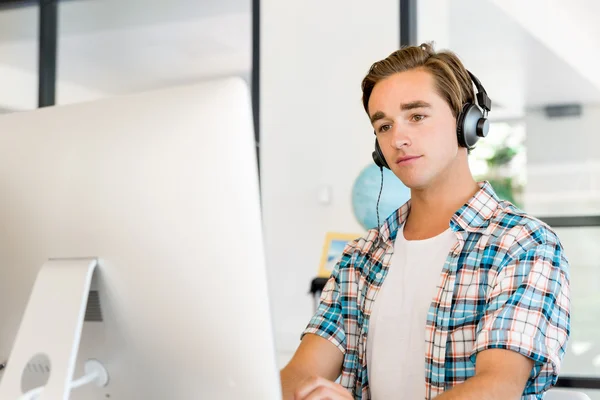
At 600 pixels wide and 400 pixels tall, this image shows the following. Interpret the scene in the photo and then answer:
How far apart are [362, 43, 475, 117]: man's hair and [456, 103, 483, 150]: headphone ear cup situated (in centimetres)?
1

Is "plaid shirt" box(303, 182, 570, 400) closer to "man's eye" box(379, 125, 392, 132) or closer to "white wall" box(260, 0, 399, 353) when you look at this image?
"man's eye" box(379, 125, 392, 132)

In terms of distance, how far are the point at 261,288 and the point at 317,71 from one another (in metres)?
3.43

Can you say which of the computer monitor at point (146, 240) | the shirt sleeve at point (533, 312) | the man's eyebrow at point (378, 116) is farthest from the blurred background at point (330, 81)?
the computer monitor at point (146, 240)

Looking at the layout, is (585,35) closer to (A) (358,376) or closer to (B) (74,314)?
(A) (358,376)

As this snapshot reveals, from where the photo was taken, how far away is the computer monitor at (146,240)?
86cm

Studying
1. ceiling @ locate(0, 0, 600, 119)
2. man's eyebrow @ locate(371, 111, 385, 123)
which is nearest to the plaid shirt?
man's eyebrow @ locate(371, 111, 385, 123)

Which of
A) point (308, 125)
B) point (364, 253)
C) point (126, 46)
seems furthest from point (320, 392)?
point (126, 46)

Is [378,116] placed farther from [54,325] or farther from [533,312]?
[54,325]

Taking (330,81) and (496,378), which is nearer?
(496,378)

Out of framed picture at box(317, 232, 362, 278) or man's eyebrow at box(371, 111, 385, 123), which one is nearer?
man's eyebrow at box(371, 111, 385, 123)

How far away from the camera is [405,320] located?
147 cm

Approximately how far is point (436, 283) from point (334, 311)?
0.24m

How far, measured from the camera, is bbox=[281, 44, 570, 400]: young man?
1.23m

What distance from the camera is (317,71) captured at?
4176 mm
